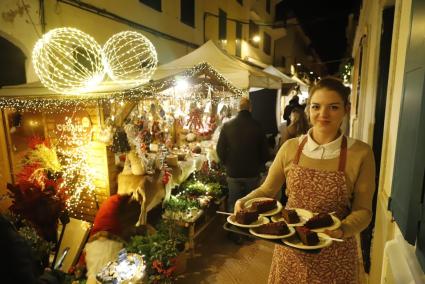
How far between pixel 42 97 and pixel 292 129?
4.00m

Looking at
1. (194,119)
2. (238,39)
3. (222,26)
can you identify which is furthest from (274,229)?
(238,39)

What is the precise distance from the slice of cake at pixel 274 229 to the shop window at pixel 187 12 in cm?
958

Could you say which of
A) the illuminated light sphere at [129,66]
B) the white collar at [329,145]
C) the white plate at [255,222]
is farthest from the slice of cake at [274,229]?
the illuminated light sphere at [129,66]

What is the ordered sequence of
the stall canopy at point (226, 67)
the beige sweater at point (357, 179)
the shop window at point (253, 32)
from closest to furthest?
the beige sweater at point (357, 179)
the stall canopy at point (226, 67)
the shop window at point (253, 32)

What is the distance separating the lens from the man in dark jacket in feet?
15.5

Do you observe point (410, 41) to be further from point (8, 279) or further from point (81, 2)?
point (81, 2)

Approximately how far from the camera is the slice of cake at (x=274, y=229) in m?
1.83

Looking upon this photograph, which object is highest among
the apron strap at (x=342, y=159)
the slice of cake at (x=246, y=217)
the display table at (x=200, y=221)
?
the apron strap at (x=342, y=159)

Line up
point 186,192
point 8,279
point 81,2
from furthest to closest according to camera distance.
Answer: point 81,2 → point 186,192 → point 8,279

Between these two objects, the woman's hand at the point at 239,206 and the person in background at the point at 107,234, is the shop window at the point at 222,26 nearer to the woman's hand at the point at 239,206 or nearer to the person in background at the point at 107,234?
the person in background at the point at 107,234

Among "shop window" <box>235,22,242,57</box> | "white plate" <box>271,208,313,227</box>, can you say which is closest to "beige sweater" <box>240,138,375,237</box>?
"white plate" <box>271,208,313,227</box>

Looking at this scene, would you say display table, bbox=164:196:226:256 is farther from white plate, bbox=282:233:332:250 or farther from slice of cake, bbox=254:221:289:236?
white plate, bbox=282:233:332:250

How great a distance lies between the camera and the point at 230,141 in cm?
484

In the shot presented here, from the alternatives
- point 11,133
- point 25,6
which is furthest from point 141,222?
point 25,6
